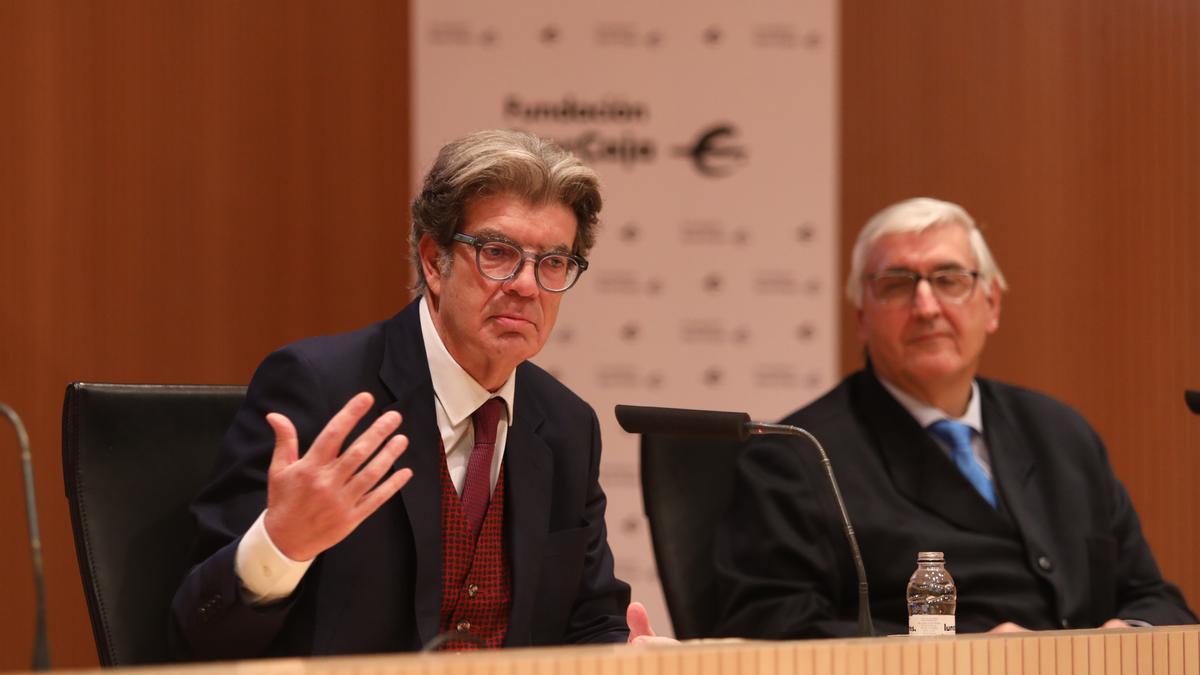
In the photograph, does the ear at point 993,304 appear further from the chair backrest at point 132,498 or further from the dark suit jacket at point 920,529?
the chair backrest at point 132,498

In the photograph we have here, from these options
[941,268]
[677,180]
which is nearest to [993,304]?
[941,268]

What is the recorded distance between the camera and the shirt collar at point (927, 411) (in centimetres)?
326

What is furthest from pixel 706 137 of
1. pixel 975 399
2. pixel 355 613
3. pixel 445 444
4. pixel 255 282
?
pixel 355 613

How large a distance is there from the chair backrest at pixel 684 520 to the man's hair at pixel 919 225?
0.66 m

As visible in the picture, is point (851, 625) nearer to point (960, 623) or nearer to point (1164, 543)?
point (960, 623)

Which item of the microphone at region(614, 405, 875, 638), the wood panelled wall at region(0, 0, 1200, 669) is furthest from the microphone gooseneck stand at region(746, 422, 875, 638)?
the wood panelled wall at region(0, 0, 1200, 669)

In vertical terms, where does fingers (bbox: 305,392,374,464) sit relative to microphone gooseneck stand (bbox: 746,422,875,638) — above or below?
above

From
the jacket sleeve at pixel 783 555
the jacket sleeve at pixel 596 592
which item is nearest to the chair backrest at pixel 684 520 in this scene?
the jacket sleeve at pixel 783 555

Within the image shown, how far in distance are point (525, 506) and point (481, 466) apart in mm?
110

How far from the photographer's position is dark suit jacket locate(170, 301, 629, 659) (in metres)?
2.15

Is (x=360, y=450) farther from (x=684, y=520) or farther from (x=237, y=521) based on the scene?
(x=684, y=520)

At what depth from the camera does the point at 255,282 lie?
466 centimetres

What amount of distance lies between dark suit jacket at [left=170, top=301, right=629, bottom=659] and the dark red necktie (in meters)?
0.04

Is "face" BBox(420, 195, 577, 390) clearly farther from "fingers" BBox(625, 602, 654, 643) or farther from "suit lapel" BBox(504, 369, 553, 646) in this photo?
"fingers" BBox(625, 602, 654, 643)
